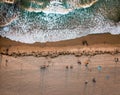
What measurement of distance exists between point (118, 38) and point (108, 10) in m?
0.17

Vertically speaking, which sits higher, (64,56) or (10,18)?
(10,18)

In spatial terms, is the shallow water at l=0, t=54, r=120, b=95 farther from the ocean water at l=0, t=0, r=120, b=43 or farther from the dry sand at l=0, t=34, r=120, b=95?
the ocean water at l=0, t=0, r=120, b=43

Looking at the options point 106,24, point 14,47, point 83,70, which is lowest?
point 83,70

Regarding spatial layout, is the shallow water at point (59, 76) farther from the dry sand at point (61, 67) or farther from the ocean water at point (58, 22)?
the ocean water at point (58, 22)

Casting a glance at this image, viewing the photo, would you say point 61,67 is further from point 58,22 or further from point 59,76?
point 58,22

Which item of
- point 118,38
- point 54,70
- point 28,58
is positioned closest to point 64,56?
point 54,70

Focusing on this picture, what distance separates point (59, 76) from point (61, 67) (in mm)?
50

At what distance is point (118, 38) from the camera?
1.50 m

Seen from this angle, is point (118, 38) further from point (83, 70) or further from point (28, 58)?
point (28, 58)

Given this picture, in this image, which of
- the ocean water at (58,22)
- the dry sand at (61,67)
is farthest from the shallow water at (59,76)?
the ocean water at (58,22)

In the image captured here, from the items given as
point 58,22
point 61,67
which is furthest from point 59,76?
point 58,22

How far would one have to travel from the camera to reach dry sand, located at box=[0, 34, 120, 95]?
1.45m

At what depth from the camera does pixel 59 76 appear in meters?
1.47

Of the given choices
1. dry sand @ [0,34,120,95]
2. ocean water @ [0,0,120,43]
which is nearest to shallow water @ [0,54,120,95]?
dry sand @ [0,34,120,95]
